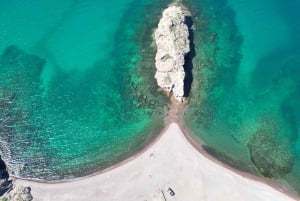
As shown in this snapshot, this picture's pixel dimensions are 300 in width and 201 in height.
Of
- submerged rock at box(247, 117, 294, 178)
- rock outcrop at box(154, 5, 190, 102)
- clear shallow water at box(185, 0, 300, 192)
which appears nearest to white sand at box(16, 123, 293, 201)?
clear shallow water at box(185, 0, 300, 192)

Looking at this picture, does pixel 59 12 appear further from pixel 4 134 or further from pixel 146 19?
pixel 4 134

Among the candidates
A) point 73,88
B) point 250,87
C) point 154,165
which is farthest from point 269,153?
point 73,88

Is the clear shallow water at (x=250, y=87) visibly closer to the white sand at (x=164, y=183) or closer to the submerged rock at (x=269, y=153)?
the submerged rock at (x=269, y=153)

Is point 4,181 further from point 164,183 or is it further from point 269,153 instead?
point 269,153

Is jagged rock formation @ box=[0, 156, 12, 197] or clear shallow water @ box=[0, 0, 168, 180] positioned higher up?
clear shallow water @ box=[0, 0, 168, 180]

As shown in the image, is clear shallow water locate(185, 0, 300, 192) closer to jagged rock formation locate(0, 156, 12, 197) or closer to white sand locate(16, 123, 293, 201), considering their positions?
white sand locate(16, 123, 293, 201)

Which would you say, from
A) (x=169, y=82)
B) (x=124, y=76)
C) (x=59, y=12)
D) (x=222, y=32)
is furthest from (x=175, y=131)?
(x=59, y=12)

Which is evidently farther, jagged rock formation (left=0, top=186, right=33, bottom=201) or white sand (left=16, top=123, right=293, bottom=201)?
white sand (left=16, top=123, right=293, bottom=201)
